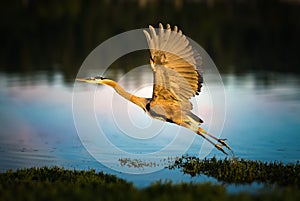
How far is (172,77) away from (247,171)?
6.69ft

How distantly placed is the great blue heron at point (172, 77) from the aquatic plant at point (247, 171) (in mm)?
913

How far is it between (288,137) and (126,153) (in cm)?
411

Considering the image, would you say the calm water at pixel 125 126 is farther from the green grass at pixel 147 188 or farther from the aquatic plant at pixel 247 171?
the green grass at pixel 147 188

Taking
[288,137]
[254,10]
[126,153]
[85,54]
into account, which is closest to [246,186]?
[126,153]

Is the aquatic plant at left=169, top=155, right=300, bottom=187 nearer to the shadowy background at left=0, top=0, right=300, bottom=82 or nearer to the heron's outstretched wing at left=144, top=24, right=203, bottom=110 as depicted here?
the heron's outstretched wing at left=144, top=24, right=203, bottom=110

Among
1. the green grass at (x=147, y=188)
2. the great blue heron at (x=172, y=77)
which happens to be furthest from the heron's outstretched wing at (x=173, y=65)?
the green grass at (x=147, y=188)

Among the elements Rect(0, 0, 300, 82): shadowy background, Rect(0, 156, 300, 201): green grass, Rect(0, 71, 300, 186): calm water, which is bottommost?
Rect(0, 156, 300, 201): green grass

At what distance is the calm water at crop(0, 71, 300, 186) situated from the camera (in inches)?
512

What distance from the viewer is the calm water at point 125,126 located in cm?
1299

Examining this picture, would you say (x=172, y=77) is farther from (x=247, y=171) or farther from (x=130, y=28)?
(x=130, y=28)

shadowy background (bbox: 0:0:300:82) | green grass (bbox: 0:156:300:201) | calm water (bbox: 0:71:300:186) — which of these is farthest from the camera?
shadowy background (bbox: 0:0:300:82)

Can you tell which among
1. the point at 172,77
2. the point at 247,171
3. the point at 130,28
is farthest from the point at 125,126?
the point at 130,28

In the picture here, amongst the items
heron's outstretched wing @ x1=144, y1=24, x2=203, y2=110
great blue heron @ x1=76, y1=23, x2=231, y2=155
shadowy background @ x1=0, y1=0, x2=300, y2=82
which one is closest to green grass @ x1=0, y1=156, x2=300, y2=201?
great blue heron @ x1=76, y1=23, x2=231, y2=155

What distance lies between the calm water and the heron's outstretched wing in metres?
1.50
